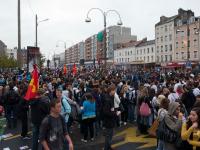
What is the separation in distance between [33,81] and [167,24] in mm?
79755

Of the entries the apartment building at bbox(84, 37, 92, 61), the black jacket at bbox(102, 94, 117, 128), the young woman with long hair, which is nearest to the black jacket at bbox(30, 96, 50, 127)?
the black jacket at bbox(102, 94, 117, 128)

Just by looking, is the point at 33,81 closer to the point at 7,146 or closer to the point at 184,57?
the point at 7,146

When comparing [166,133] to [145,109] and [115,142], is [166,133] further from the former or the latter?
[145,109]

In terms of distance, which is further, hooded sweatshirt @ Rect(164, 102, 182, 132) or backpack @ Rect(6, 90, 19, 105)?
backpack @ Rect(6, 90, 19, 105)

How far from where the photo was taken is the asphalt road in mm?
10750

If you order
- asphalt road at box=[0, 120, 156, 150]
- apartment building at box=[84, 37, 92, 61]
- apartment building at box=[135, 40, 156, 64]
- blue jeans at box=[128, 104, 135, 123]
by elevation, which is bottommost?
asphalt road at box=[0, 120, 156, 150]

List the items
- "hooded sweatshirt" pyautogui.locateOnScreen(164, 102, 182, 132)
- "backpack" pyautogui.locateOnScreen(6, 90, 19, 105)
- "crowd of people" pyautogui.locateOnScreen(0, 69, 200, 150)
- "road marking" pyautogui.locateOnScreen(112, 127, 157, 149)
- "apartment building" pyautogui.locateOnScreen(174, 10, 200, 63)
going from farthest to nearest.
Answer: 1. "apartment building" pyautogui.locateOnScreen(174, 10, 200, 63)
2. "backpack" pyautogui.locateOnScreen(6, 90, 19, 105)
3. "road marking" pyautogui.locateOnScreen(112, 127, 157, 149)
4. "hooded sweatshirt" pyautogui.locateOnScreen(164, 102, 182, 132)
5. "crowd of people" pyautogui.locateOnScreen(0, 69, 200, 150)

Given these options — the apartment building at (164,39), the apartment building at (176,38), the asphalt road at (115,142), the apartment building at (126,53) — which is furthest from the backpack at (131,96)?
the apartment building at (126,53)

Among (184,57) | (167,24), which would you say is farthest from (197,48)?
(167,24)

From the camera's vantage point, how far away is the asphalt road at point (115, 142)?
10750 millimetres

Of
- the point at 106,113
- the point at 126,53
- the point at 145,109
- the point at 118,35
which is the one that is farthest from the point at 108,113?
the point at 118,35


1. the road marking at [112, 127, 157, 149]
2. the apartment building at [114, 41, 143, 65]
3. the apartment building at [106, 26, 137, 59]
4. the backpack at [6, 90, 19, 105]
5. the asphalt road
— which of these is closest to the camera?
the asphalt road

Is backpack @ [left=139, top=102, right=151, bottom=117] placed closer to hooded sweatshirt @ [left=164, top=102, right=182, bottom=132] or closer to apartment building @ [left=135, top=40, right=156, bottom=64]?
hooded sweatshirt @ [left=164, top=102, right=182, bottom=132]

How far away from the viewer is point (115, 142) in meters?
11.4
